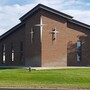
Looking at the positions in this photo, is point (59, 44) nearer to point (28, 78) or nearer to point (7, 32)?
point (7, 32)

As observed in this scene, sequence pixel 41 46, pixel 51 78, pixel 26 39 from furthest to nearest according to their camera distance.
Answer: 1. pixel 26 39
2. pixel 41 46
3. pixel 51 78

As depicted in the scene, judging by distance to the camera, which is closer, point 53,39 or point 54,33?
point 54,33

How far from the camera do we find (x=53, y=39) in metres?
51.8

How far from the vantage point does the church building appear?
51.7 m

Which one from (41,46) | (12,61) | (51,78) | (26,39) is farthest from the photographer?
(12,61)

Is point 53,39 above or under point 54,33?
under

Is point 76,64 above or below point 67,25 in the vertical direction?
below

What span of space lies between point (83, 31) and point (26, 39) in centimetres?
797

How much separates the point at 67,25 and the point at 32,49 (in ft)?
19.0

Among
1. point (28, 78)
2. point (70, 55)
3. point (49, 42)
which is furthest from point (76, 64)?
point (28, 78)

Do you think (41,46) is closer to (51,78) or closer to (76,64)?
(76,64)

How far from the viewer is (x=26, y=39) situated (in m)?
54.8

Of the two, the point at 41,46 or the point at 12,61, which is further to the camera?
the point at 12,61

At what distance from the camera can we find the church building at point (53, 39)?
170ft
